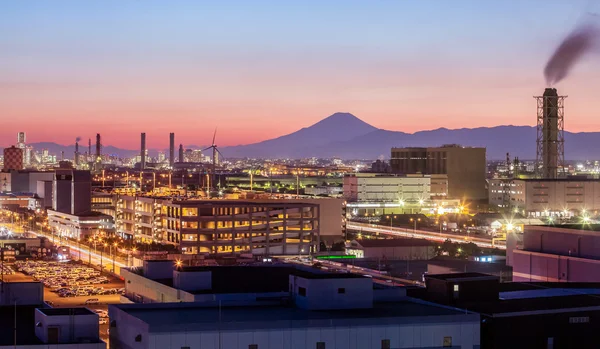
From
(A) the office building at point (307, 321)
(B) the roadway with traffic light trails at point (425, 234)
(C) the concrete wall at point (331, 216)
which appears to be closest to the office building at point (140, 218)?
(C) the concrete wall at point (331, 216)

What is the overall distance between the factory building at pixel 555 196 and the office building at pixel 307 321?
53.2 metres

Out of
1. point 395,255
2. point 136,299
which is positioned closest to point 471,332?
point 136,299

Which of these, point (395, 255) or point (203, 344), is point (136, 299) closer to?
point (203, 344)

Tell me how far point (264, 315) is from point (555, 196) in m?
56.3

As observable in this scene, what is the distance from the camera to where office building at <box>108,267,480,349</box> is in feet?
39.1

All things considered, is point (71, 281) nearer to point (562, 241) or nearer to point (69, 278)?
point (69, 278)

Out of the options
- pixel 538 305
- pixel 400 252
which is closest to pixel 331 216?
pixel 400 252

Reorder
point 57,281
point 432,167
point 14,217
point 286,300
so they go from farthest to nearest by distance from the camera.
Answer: point 432,167, point 14,217, point 57,281, point 286,300

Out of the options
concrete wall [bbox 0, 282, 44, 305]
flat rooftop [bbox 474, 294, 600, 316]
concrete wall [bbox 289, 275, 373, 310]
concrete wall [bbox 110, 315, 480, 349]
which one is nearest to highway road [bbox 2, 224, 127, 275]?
concrete wall [bbox 0, 282, 44, 305]

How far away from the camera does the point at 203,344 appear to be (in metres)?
11.8

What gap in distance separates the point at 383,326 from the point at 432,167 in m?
71.6

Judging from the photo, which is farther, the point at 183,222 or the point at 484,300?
the point at 183,222

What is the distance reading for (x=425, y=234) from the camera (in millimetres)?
49812

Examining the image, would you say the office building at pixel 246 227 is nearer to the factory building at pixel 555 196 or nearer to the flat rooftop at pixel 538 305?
the factory building at pixel 555 196
